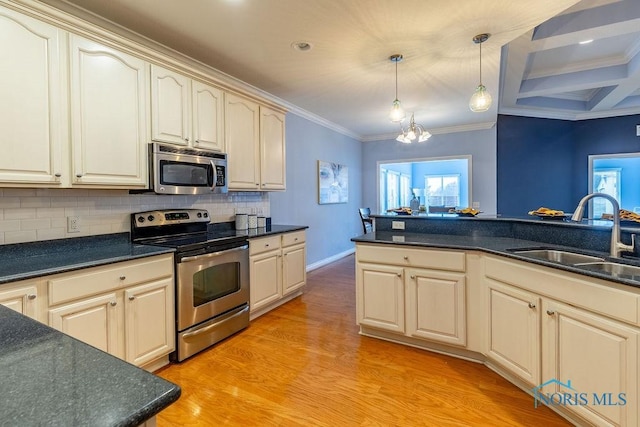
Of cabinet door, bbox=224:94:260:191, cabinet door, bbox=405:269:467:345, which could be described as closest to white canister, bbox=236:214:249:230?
cabinet door, bbox=224:94:260:191

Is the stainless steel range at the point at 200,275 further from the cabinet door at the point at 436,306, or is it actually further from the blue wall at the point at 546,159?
the blue wall at the point at 546,159

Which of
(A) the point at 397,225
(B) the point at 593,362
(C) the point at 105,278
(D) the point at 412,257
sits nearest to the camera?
(B) the point at 593,362

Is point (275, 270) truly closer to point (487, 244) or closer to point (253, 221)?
point (253, 221)

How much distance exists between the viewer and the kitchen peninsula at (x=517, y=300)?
1.50 metres

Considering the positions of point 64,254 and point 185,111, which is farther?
point 185,111

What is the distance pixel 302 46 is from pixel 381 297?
2267 mm

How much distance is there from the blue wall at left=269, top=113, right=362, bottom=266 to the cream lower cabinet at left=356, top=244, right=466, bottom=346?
207cm

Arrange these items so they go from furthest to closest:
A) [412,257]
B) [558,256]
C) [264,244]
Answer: [264,244] → [412,257] → [558,256]

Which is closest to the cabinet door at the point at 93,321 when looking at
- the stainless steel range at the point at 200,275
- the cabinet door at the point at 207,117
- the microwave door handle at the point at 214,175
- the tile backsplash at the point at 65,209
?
the stainless steel range at the point at 200,275

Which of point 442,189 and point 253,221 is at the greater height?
point 442,189

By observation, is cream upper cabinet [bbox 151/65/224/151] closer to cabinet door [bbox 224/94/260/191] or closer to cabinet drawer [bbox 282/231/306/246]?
cabinet door [bbox 224/94/260/191]

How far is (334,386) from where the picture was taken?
2.11 m

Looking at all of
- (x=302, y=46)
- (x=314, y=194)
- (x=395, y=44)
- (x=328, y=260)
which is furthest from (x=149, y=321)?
(x=328, y=260)

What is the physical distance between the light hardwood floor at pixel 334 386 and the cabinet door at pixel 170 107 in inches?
70.4
